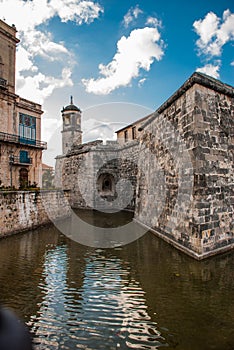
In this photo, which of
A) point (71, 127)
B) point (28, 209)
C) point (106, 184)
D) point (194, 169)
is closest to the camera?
point (194, 169)

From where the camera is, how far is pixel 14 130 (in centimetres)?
1570

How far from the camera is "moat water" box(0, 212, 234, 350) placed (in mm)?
2777

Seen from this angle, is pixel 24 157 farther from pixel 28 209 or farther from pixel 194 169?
pixel 194 169

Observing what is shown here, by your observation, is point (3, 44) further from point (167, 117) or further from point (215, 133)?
point (215, 133)

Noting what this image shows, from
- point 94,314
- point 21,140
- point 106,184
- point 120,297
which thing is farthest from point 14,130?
point 94,314

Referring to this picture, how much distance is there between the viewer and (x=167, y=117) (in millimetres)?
7746

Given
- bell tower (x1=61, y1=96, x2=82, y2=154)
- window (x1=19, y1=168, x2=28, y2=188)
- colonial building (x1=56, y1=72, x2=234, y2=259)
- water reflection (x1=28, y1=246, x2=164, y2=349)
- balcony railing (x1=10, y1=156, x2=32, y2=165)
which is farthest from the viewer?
bell tower (x1=61, y1=96, x2=82, y2=154)

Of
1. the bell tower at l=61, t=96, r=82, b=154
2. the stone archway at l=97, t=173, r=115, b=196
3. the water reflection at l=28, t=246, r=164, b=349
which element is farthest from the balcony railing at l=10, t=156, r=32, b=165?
the water reflection at l=28, t=246, r=164, b=349

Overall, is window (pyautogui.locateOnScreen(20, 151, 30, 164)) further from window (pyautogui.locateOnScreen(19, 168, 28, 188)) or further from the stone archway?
the stone archway

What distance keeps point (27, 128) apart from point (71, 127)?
24.1ft

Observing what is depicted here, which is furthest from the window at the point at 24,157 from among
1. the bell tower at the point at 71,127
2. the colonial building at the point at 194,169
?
the colonial building at the point at 194,169

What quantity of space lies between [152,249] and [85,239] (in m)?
2.30

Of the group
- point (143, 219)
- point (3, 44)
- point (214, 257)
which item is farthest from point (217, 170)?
point (3, 44)

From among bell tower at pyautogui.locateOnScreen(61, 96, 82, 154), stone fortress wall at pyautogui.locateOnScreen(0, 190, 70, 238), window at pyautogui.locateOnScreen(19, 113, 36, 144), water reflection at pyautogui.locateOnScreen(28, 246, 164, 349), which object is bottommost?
water reflection at pyautogui.locateOnScreen(28, 246, 164, 349)
